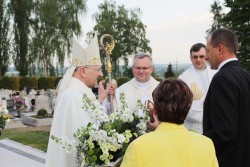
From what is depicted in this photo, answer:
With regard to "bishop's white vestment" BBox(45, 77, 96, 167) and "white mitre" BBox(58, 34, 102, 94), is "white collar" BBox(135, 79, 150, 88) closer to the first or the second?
"white mitre" BBox(58, 34, 102, 94)

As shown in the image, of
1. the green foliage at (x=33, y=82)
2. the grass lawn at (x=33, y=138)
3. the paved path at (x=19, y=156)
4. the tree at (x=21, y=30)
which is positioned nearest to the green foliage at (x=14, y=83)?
the green foliage at (x=33, y=82)

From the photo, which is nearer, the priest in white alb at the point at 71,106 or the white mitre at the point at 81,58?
the priest in white alb at the point at 71,106

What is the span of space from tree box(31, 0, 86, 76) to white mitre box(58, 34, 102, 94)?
35.2 metres

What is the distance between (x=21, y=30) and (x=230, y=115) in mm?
37949

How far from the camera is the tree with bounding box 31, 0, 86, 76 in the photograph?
128 ft

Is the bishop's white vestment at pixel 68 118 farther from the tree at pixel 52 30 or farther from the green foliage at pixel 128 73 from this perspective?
the green foliage at pixel 128 73

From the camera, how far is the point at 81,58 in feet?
14.0

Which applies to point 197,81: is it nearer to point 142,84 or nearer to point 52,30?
point 142,84

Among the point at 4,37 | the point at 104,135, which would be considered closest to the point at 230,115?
the point at 104,135

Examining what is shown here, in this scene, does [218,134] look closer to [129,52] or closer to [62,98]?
[62,98]

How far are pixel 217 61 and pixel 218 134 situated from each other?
0.61 meters

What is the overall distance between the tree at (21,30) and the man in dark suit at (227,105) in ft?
122

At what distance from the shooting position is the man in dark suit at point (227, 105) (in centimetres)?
319

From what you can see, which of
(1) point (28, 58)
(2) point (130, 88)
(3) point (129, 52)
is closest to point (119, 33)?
(3) point (129, 52)
